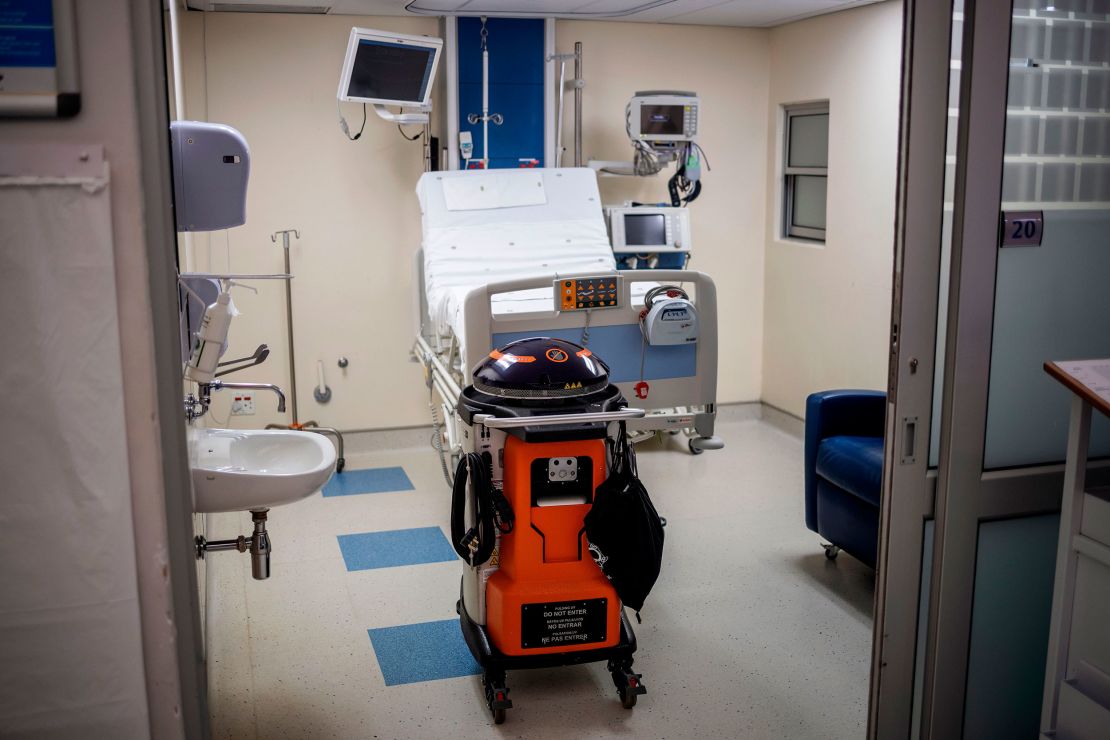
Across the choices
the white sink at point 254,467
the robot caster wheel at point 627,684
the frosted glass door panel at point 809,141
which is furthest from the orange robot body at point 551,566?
the frosted glass door panel at point 809,141

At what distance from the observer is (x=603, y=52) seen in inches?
236

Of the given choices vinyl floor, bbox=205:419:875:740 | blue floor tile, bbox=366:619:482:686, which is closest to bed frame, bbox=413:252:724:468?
vinyl floor, bbox=205:419:875:740

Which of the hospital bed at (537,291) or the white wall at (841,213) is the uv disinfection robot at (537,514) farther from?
the white wall at (841,213)

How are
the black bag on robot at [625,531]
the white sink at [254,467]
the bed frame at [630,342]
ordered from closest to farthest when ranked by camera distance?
the white sink at [254,467] < the black bag on robot at [625,531] < the bed frame at [630,342]

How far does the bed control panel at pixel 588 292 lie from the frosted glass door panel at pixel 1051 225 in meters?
1.78

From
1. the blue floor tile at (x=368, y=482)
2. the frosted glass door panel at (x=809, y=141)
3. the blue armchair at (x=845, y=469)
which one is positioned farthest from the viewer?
the frosted glass door panel at (x=809, y=141)

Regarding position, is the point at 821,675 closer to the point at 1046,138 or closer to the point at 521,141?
the point at 1046,138

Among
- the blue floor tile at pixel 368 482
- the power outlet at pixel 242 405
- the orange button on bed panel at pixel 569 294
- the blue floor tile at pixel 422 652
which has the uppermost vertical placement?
the orange button on bed panel at pixel 569 294

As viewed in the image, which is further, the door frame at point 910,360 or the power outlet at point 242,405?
the power outlet at point 242,405

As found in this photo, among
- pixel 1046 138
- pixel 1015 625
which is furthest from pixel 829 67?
pixel 1015 625

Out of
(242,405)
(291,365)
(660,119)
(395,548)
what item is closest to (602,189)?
(660,119)

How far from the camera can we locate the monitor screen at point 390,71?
16.1 feet

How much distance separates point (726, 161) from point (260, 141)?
2695 mm

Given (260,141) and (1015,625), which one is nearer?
(1015,625)
